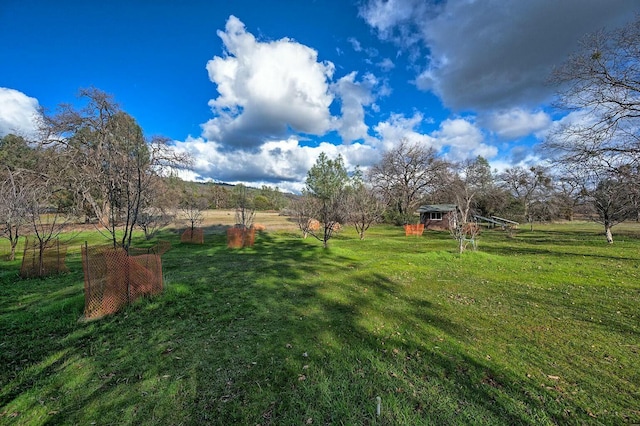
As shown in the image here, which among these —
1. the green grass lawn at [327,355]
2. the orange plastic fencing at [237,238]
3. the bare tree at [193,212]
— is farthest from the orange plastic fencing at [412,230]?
the bare tree at [193,212]

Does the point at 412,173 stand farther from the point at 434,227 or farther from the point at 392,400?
the point at 392,400

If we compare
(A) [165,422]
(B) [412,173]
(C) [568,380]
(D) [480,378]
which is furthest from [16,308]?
(B) [412,173]

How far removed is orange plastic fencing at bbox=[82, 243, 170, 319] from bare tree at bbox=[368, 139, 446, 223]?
3788 cm

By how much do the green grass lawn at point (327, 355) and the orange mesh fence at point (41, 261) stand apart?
167cm

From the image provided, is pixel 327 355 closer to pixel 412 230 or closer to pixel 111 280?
pixel 111 280

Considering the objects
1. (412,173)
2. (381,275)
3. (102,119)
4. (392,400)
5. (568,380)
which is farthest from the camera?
(412,173)

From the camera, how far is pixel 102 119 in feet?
70.5

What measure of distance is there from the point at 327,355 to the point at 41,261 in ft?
39.6

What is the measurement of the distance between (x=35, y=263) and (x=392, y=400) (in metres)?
13.6

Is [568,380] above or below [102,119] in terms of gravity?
below

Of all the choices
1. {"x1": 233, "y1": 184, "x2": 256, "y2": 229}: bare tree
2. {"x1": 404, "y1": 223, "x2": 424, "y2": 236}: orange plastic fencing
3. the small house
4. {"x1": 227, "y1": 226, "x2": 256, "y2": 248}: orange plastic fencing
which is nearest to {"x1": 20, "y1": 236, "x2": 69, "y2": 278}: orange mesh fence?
{"x1": 227, "y1": 226, "x2": 256, "y2": 248}: orange plastic fencing

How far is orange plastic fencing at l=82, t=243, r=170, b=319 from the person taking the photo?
18.4 ft

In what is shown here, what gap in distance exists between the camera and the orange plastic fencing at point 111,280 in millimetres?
5598

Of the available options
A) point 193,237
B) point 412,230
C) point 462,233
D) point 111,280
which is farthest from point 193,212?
point 462,233
